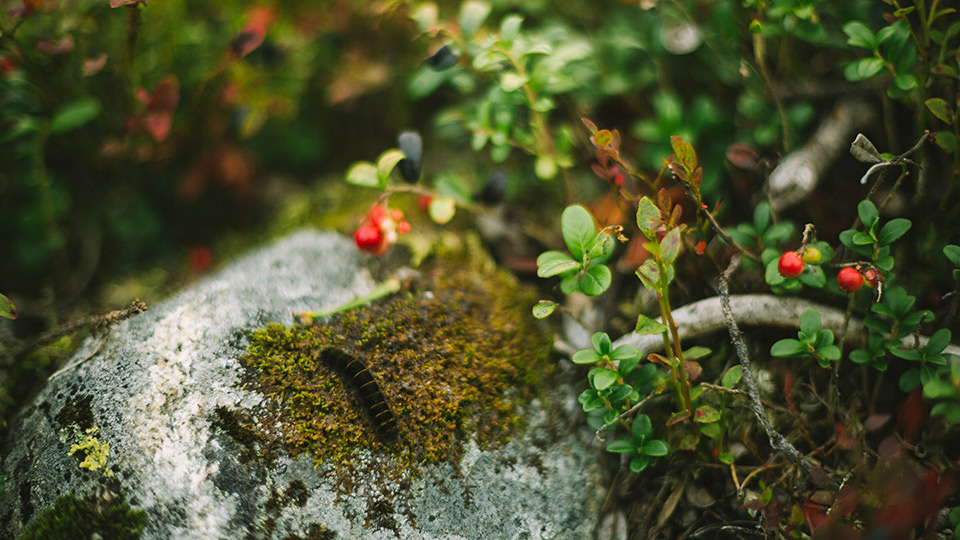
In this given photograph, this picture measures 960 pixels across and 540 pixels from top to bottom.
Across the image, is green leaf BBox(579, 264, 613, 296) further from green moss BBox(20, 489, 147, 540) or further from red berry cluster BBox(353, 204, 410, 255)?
green moss BBox(20, 489, 147, 540)

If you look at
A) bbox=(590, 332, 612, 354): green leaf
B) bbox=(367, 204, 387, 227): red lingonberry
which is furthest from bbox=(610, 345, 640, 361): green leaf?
bbox=(367, 204, 387, 227): red lingonberry

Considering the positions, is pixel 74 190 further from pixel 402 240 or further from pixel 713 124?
pixel 713 124

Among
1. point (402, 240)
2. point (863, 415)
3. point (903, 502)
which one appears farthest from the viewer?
point (402, 240)

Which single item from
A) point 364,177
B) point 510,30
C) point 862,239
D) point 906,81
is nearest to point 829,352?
point 862,239

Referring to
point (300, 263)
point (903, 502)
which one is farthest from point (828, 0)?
point (300, 263)

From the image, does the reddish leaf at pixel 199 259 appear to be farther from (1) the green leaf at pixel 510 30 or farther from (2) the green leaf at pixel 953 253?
(2) the green leaf at pixel 953 253
